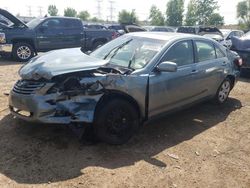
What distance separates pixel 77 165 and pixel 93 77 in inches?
47.2

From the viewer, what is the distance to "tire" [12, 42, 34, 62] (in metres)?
12.9

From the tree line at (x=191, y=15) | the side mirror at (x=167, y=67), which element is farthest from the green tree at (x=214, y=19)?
the side mirror at (x=167, y=67)

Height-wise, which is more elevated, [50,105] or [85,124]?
[50,105]

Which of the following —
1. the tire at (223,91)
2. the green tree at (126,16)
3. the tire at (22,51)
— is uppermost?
the green tree at (126,16)

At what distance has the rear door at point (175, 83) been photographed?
5262 millimetres

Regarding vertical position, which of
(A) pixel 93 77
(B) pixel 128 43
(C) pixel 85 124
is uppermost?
(B) pixel 128 43

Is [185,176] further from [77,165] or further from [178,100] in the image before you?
[178,100]

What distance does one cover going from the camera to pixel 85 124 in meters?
4.78

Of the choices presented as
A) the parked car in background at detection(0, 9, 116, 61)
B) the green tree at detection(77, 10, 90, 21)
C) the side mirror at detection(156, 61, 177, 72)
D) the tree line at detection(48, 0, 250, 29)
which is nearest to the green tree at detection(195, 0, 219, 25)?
the tree line at detection(48, 0, 250, 29)

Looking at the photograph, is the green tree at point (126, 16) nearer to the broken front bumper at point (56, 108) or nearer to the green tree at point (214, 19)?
the green tree at point (214, 19)

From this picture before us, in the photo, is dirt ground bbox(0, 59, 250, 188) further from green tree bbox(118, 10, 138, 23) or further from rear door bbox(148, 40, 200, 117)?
green tree bbox(118, 10, 138, 23)

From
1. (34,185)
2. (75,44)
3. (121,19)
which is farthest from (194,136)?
(121,19)

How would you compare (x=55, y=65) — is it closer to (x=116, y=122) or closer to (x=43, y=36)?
(x=116, y=122)

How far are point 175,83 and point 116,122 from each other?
4.32 feet
